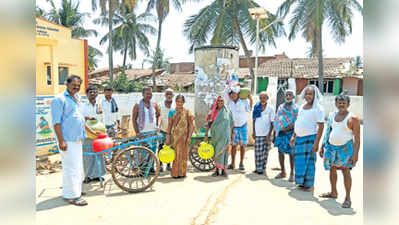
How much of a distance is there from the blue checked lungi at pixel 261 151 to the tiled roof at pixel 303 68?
17950 mm

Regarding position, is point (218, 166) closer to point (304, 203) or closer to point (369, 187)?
point (304, 203)

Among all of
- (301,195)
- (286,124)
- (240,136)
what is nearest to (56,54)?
(240,136)

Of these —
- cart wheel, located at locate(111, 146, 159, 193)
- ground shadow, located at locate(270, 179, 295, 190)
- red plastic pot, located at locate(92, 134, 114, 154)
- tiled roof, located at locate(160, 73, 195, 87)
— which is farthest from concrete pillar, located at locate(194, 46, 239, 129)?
tiled roof, located at locate(160, 73, 195, 87)

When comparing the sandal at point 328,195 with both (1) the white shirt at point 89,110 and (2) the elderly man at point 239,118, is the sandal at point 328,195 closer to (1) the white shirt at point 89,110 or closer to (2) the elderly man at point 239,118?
(2) the elderly man at point 239,118

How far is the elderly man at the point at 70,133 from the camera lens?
3799 millimetres

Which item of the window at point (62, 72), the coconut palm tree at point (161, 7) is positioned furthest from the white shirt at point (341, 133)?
the coconut palm tree at point (161, 7)

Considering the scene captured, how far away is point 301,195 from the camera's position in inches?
184

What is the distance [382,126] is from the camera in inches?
44.1

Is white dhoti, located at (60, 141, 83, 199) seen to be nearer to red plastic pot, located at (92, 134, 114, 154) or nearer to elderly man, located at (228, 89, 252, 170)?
red plastic pot, located at (92, 134, 114, 154)

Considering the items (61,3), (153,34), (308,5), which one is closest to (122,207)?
(308,5)

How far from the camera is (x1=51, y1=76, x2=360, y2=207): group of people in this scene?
3.92 metres

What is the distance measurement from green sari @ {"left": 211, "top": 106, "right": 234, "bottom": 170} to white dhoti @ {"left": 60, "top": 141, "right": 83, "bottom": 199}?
253cm

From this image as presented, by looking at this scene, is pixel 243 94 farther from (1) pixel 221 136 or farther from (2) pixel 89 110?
(2) pixel 89 110

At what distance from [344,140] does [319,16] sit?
44.5 ft
